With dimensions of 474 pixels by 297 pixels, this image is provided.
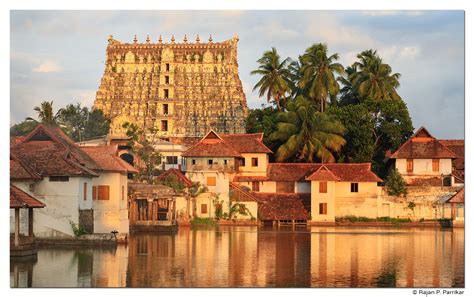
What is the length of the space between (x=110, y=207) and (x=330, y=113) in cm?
3363

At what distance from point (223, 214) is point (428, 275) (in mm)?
31616

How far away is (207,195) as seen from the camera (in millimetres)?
66312

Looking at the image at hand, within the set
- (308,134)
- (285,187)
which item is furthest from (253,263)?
(308,134)

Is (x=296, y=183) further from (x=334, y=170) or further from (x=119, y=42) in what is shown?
(x=119, y=42)

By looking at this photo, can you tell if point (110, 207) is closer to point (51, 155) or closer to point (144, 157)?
point (51, 155)

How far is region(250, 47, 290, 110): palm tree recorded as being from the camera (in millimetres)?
81188

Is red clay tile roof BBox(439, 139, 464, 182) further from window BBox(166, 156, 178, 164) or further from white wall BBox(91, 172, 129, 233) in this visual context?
white wall BBox(91, 172, 129, 233)

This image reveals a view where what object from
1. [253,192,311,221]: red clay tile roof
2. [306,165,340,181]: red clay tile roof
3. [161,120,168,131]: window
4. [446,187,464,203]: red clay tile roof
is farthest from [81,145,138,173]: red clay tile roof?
[161,120,168,131]: window

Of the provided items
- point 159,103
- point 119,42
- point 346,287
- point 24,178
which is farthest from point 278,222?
point 119,42

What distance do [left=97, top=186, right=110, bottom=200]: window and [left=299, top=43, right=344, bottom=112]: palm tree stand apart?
119 feet

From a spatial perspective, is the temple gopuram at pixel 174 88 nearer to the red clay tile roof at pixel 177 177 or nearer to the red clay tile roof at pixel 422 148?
the red clay tile roof at pixel 422 148

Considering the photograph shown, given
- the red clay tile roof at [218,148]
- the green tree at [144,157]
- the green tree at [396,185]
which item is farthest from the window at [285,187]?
the green tree at [144,157]

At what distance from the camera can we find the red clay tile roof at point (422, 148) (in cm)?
6962

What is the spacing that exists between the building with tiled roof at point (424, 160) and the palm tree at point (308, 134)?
201 inches
